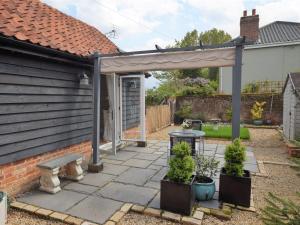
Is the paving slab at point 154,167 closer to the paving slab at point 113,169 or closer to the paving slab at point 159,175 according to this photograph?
the paving slab at point 159,175

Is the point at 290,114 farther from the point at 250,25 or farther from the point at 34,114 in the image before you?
the point at 250,25

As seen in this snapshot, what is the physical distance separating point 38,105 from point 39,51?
0.99 m

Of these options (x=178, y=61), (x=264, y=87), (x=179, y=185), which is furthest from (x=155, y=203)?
(x=264, y=87)

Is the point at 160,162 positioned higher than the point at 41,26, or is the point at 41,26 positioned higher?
the point at 41,26

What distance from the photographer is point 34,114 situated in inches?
176

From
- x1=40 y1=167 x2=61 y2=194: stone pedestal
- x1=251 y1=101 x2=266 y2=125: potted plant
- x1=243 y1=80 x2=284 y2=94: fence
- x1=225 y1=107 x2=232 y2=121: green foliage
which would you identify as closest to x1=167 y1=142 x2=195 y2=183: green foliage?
x1=40 y1=167 x2=61 y2=194: stone pedestal

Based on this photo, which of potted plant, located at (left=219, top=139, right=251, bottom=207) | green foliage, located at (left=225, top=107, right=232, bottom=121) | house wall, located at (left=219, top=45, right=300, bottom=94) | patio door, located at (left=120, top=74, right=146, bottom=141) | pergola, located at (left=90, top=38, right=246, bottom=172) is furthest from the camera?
house wall, located at (left=219, top=45, right=300, bottom=94)

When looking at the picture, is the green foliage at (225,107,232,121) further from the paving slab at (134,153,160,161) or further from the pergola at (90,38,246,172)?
the pergola at (90,38,246,172)

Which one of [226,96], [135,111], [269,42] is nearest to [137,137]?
[135,111]

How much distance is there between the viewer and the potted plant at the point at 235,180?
385 cm

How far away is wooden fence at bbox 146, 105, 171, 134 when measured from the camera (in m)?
→ 11.6

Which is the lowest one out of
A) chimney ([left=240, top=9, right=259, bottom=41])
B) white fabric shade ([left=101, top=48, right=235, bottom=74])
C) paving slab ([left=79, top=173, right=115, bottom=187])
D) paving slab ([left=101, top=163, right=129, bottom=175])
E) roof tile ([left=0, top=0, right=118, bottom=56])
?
paving slab ([left=79, top=173, right=115, bottom=187])

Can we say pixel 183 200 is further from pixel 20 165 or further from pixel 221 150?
pixel 221 150

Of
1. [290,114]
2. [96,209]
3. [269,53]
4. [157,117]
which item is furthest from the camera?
[269,53]
